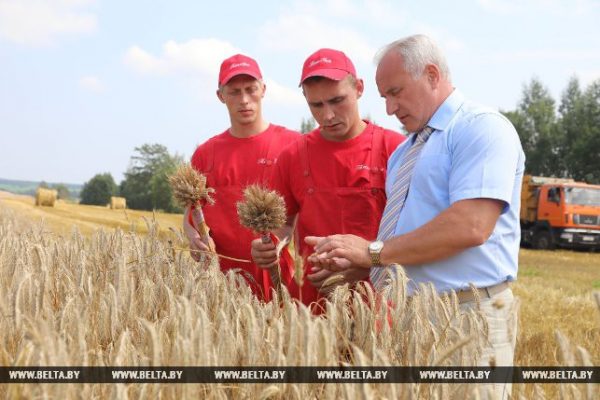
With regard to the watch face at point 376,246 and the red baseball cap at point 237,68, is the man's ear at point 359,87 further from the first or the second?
the watch face at point 376,246

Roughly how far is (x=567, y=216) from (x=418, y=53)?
24666 millimetres

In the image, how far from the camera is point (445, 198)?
266 cm

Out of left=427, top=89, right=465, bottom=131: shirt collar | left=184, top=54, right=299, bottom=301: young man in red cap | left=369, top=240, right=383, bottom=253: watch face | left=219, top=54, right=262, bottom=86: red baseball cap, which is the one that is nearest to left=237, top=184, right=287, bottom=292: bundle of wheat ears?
left=369, top=240, right=383, bottom=253: watch face

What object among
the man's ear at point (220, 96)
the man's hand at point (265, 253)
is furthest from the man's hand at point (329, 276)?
the man's ear at point (220, 96)

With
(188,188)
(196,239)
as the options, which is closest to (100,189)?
(196,239)

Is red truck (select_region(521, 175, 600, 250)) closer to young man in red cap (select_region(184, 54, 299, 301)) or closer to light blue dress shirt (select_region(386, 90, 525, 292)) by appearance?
young man in red cap (select_region(184, 54, 299, 301))

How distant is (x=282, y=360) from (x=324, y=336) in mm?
189

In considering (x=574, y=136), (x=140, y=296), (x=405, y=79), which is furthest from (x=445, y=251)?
(x=574, y=136)

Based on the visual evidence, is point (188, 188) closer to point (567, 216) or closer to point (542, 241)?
point (567, 216)

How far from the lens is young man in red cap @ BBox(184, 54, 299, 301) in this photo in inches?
168

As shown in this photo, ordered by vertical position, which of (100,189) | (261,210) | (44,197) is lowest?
(261,210)

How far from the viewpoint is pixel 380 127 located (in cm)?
363

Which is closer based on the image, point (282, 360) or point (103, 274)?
point (282, 360)

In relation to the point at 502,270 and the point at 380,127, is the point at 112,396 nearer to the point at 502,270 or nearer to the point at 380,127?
the point at 502,270
